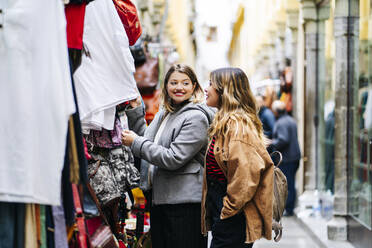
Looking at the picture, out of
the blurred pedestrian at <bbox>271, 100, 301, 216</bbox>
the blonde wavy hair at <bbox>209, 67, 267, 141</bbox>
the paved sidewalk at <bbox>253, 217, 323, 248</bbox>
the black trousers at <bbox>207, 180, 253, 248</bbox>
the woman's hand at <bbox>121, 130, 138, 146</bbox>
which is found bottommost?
the paved sidewalk at <bbox>253, 217, 323, 248</bbox>

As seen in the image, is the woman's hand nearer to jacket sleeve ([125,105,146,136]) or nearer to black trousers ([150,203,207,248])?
jacket sleeve ([125,105,146,136])

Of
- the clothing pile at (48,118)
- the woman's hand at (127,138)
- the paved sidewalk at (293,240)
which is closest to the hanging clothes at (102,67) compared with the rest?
the clothing pile at (48,118)

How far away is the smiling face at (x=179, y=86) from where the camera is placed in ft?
13.4

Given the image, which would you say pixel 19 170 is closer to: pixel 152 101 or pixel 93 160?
pixel 93 160

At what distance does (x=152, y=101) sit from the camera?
6125 millimetres

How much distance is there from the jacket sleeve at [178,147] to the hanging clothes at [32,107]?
4.84 feet

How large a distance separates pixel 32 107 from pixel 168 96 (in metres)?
1.99

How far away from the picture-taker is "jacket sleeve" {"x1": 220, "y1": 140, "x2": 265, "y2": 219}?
Answer: 3.47 m

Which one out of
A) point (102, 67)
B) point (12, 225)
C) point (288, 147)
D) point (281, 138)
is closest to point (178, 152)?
point (102, 67)

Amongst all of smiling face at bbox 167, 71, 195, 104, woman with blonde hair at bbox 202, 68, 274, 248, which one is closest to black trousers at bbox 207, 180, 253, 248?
woman with blonde hair at bbox 202, 68, 274, 248

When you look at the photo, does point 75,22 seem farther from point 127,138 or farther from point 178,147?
point 178,147

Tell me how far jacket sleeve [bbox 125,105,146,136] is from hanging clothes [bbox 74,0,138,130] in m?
0.76

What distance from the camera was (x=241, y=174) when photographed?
3.47 metres

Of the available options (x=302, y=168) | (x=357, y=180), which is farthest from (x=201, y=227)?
(x=302, y=168)
